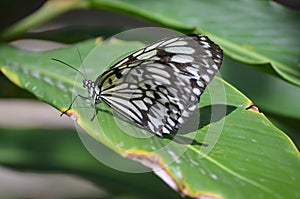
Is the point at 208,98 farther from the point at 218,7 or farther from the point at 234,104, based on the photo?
the point at 218,7

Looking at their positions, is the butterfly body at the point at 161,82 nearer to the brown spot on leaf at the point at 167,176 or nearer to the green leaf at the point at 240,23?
the brown spot on leaf at the point at 167,176

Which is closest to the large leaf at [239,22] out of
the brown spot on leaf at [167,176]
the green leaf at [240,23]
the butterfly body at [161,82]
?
the green leaf at [240,23]

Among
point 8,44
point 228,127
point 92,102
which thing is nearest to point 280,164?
point 228,127

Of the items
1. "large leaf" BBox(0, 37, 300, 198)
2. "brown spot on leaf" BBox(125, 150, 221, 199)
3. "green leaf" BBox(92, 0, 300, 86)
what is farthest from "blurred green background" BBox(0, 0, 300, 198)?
"brown spot on leaf" BBox(125, 150, 221, 199)

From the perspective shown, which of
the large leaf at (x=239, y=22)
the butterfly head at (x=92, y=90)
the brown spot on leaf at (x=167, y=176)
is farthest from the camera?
the large leaf at (x=239, y=22)

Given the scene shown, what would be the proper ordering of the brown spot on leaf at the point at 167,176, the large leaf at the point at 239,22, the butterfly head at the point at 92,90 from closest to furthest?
the brown spot on leaf at the point at 167,176
the butterfly head at the point at 92,90
the large leaf at the point at 239,22

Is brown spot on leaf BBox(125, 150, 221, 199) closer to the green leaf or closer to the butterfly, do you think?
the butterfly

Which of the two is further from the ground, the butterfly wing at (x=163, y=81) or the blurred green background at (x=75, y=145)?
the butterfly wing at (x=163, y=81)

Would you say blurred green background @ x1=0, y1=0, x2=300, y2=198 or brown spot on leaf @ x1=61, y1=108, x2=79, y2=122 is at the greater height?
brown spot on leaf @ x1=61, y1=108, x2=79, y2=122

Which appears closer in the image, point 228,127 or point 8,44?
point 228,127
